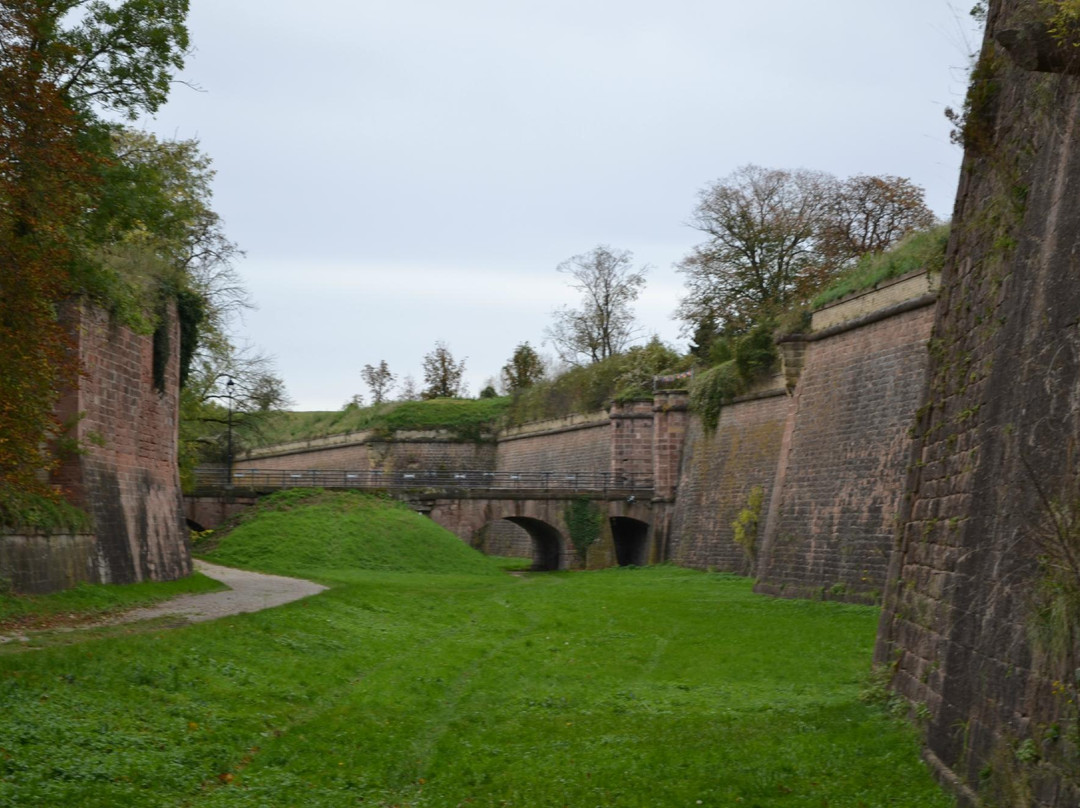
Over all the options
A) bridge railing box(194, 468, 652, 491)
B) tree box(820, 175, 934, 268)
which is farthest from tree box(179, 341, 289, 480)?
tree box(820, 175, 934, 268)

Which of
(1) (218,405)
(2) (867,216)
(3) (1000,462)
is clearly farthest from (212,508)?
(3) (1000,462)

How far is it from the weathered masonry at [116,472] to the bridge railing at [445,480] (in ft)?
49.0

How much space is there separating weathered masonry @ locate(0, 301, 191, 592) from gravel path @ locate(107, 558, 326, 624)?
134 centimetres

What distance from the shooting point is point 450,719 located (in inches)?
460

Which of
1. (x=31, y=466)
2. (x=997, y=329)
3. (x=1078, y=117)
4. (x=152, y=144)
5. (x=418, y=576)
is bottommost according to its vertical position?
(x=418, y=576)

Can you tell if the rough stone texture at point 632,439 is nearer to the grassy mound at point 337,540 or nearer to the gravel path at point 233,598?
the grassy mound at point 337,540

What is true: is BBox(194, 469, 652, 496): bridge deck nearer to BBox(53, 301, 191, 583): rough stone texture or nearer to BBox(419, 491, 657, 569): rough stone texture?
BBox(419, 491, 657, 569): rough stone texture

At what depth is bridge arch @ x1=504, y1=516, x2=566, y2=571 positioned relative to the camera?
45.0 meters

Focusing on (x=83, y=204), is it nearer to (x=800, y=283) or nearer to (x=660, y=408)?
(x=660, y=408)

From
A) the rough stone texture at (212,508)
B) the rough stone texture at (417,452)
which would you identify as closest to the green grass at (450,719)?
the rough stone texture at (212,508)

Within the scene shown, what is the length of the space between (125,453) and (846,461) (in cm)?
1373

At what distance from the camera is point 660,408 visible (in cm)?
4269

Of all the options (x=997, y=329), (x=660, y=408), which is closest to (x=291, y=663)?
(x=997, y=329)

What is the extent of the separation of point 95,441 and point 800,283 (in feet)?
101
